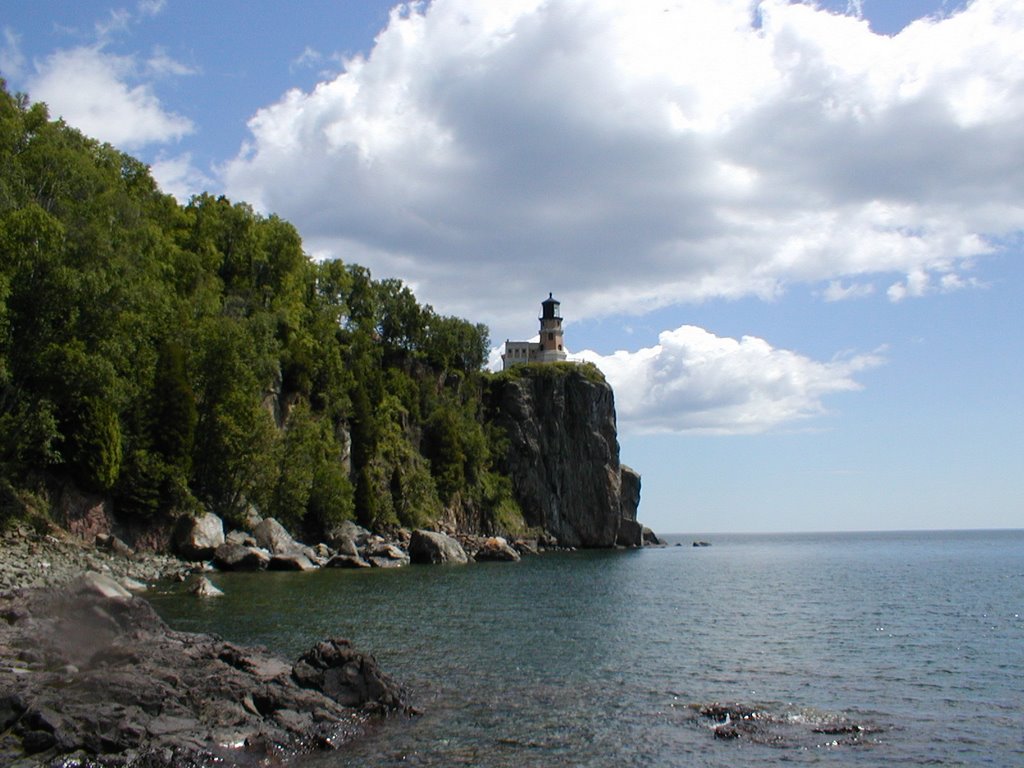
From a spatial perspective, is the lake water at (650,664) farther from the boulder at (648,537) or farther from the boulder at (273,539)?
the boulder at (648,537)

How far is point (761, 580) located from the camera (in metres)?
72.4

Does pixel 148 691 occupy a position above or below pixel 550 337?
below

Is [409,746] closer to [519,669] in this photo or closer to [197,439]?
[519,669]

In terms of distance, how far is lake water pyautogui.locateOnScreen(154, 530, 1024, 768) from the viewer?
765 inches

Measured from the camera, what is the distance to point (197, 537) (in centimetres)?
5562

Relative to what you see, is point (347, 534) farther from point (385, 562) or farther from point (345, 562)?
point (345, 562)

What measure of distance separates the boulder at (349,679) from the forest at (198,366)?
2948 cm

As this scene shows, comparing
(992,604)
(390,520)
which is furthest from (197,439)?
(992,604)

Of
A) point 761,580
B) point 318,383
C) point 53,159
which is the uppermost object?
point 53,159

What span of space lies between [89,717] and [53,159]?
43968 mm

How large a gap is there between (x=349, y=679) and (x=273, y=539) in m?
42.7

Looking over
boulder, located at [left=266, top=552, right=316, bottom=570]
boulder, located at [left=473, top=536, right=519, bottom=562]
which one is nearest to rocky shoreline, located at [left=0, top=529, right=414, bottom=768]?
boulder, located at [left=266, top=552, right=316, bottom=570]

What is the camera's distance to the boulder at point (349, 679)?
21.0m

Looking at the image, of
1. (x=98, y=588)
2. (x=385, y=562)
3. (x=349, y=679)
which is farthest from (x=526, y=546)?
(x=349, y=679)
